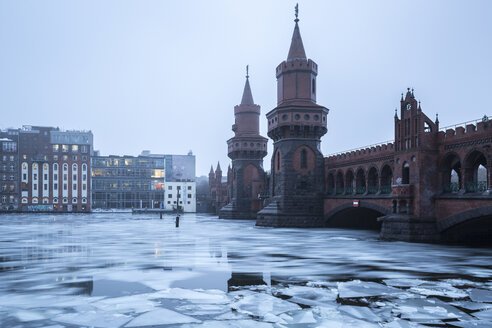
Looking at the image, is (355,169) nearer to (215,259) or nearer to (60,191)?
(215,259)

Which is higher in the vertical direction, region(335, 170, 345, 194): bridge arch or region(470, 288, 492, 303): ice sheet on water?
region(335, 170, 345, 194): bridge arch

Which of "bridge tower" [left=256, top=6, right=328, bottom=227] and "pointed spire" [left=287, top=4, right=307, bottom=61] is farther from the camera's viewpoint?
"pointed spire" [left=287, top=4, right=307, bottom=61]

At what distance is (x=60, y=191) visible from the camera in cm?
12450

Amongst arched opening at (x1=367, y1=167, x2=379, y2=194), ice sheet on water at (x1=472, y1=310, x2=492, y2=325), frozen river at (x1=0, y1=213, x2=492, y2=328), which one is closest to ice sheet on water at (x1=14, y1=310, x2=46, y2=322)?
frozen river at (x1=0, y1=213, x2=492, y2=328)

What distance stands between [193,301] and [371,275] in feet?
24.9

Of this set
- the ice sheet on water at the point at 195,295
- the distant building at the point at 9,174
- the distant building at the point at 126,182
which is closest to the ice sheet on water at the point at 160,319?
the ice sheet on water at the point at 195,295

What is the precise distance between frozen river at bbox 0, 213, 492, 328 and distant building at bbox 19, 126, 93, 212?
10806cm

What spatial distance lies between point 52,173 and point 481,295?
126887 mm

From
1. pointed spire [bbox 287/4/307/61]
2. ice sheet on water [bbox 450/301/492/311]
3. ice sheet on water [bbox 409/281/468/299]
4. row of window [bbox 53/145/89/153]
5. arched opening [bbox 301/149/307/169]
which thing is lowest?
ice sheet on water [bbox 409/281/468/299]

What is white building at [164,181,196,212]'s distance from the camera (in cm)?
13362

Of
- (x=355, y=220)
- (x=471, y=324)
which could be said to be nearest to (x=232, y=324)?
(x=471, y=324)

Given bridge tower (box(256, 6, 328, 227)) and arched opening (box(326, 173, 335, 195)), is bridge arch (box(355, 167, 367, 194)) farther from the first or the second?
bridge tower (box(256, 6, 328, 227))

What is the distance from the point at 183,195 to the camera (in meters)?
134

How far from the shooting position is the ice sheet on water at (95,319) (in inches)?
392
